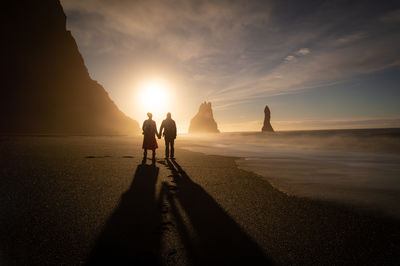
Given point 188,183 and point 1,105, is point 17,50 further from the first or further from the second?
point 188,183

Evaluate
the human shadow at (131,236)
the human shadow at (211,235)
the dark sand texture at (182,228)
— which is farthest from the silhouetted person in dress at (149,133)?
the human shadow at (211,235)

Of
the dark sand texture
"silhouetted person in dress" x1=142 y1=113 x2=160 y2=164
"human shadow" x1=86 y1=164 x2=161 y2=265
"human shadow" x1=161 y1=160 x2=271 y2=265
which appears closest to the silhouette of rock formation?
"silhouetted person in dress" x1=142 y1=113 x2=160 y2=164

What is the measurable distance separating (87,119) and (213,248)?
313ft

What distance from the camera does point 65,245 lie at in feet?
8.02

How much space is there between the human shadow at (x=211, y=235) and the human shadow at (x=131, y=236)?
373mm

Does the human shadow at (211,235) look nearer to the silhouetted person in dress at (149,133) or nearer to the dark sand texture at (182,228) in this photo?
the dark sand texture at (182,228)

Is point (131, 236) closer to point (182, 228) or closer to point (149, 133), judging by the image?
point (182, 228)

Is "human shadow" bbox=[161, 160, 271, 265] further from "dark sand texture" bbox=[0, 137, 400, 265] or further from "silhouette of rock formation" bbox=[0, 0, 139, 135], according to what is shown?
"silhouette of rock formation" bbox=[0, 0, 139, 135]

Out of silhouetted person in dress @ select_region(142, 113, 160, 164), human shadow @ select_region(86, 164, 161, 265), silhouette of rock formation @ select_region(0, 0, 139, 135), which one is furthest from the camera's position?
silhouette of rock formation @ select_region(0, 0, 139, 135)

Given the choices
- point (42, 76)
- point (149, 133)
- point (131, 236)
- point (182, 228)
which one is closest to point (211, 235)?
point (182, 228)

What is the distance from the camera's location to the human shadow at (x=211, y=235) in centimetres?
222

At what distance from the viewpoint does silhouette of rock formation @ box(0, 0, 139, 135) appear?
61594mm

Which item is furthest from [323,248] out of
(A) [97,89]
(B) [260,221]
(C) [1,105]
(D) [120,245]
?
(A) [97,89]

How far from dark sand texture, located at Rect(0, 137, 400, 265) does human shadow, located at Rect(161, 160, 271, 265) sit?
1 centimetres
